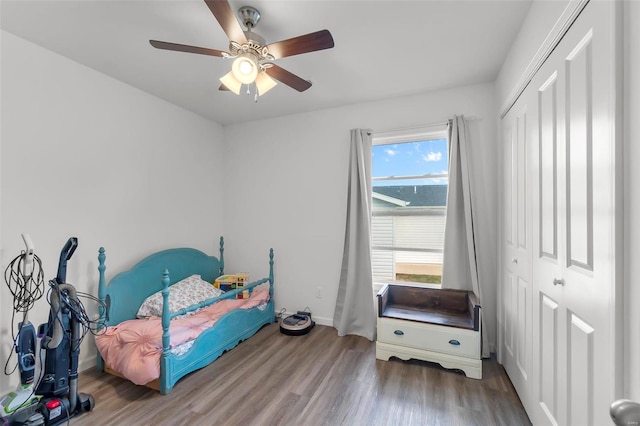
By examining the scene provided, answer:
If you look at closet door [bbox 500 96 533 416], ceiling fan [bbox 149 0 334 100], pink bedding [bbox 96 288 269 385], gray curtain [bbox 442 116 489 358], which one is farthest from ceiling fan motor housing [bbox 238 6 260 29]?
pink bedding [bbox 96 288 269 385]

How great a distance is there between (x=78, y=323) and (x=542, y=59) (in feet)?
10.8

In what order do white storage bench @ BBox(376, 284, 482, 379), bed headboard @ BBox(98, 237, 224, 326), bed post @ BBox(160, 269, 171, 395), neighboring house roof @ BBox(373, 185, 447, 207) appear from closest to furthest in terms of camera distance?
bed post @ BBox(160, 269, 171, 395)
white storage bench @ BBox(376, 284, 482, 379)
bed headboard @ BBox(98, 237, 224, 326)
neighboring house roof @ BBox(373, 185, 447, 207)

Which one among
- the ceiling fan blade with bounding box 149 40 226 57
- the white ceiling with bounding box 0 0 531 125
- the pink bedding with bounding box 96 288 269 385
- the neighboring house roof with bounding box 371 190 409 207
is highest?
the white ceiling with bounding box 0 0 531 125

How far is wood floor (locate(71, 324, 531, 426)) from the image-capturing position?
176cm

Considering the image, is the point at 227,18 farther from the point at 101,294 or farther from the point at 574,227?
the point at 101,294

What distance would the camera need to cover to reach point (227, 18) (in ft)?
4.66

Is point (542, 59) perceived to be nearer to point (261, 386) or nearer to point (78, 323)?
point (261, 386)

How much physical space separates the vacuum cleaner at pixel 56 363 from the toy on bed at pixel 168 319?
30 cm

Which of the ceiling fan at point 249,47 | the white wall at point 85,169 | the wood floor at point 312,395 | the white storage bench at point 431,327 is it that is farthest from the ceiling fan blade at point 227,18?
the wood floor at point 312,395

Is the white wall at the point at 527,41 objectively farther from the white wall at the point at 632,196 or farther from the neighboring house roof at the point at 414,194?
the neighboring house roof at the point at 414,194

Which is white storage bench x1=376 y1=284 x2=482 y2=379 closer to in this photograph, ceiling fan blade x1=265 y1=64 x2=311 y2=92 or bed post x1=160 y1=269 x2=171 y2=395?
bed post x1=160 y1=269 x2=171 y2=395

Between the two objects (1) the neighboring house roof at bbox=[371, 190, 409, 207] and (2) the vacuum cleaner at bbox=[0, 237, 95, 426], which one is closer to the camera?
(2) the vacuum cleaner at bbox=[0, 237, 95, 426]

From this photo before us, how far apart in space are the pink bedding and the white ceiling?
88.0 inches

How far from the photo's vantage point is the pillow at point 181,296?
2.54 m
